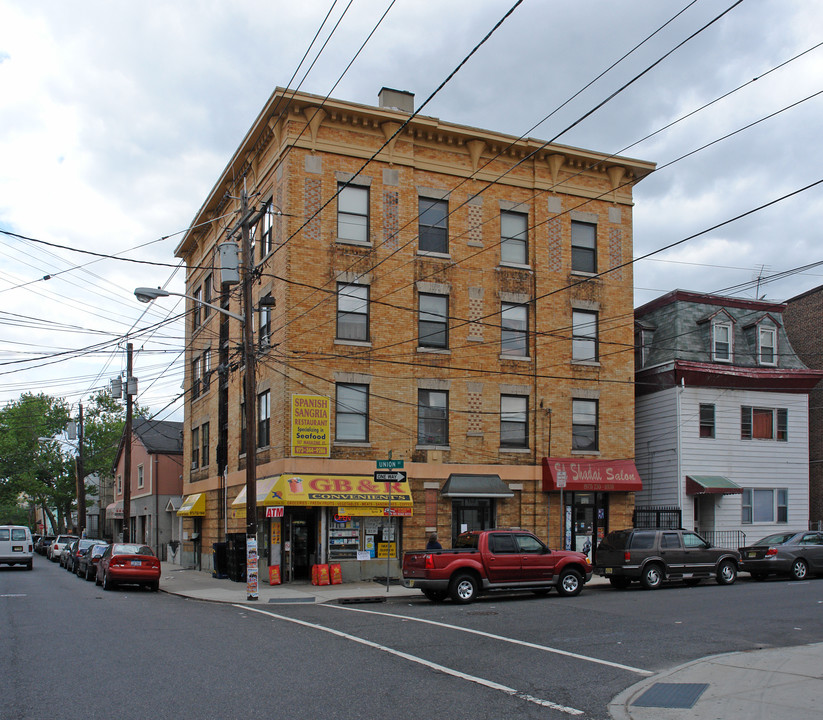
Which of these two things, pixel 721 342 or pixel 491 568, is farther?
pixel 721 342

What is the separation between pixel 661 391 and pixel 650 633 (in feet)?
57.1

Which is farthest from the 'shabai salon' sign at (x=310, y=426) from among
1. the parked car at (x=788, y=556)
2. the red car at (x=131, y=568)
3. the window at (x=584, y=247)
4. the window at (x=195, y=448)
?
the window at (x=195, y=448)

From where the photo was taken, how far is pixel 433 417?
27.3 meters

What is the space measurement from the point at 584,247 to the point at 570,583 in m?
13.6

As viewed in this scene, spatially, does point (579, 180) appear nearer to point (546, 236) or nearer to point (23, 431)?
point (546, 236)

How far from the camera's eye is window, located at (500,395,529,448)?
2819 centimetres

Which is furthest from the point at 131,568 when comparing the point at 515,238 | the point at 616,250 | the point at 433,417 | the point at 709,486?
the point at 616,250

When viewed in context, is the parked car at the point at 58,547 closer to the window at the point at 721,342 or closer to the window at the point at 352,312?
the window at the point at 352,312

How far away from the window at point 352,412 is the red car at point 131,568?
6.79 metres

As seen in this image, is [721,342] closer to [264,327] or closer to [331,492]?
[331,492]

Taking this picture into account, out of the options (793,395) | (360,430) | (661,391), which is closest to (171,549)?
(360,430)

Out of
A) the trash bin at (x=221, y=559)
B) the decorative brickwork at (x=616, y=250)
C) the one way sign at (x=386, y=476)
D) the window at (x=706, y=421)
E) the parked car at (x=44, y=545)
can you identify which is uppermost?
the decorative brickwork at (x=616, y=250)

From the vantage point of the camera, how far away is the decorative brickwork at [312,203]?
26.1 meters

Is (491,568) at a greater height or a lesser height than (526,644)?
greater
